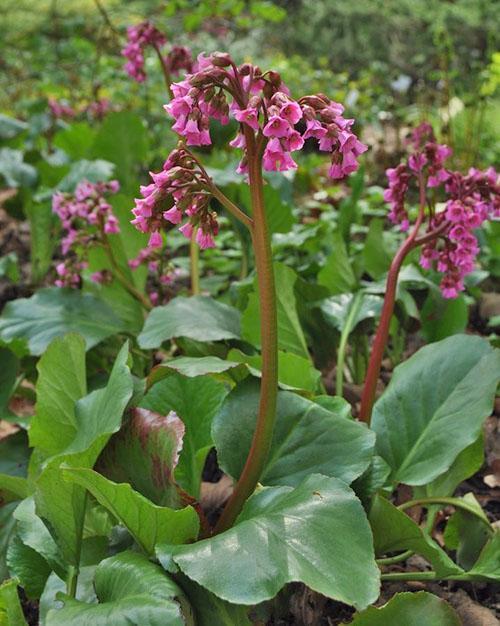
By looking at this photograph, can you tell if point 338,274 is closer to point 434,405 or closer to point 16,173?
point 434,405

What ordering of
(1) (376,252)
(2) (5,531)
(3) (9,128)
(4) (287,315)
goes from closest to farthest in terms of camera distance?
(2) (5,531) → (4) (287,315) → (1) (376,252) → (3) (9,128)

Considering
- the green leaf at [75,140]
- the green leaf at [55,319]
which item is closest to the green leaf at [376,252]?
the green leaf at [55,319]

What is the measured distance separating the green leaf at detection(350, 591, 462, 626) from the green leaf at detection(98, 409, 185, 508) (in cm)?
Answer: 36

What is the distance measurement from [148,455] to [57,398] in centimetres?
34

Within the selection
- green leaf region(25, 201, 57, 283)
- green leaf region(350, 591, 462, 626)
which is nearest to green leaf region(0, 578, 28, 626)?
green leaf region(350, 591, 462, 626)

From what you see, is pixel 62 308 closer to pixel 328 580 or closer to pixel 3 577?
pixel 3 577

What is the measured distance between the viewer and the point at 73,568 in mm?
1404

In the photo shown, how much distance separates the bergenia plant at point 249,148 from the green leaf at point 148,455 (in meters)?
0.17

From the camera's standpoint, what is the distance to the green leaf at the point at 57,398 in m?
1.64

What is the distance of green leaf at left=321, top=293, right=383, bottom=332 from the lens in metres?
2.07

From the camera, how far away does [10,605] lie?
4.01ft

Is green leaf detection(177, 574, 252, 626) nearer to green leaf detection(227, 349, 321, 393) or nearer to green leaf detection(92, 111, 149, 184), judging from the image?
green leaf detection(227, 349, 321, 393)

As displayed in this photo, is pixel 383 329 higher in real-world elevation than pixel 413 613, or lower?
higher

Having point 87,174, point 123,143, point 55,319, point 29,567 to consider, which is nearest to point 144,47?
point 87,174
